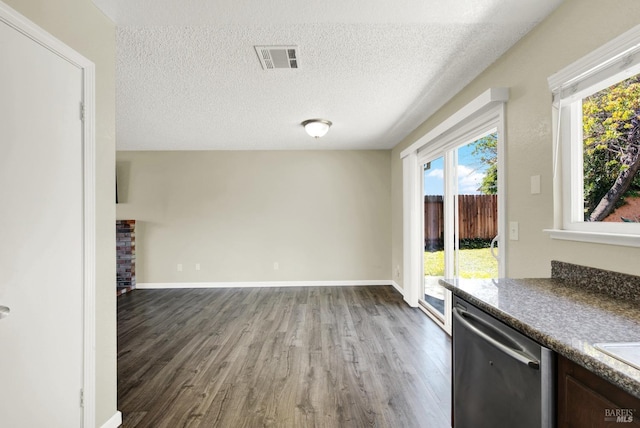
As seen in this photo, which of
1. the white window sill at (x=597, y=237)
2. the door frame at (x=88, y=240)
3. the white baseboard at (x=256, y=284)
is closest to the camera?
the white window sill at (x=597, y=237)

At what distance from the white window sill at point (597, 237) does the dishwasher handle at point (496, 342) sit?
2.26ft

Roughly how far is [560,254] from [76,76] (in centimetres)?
277

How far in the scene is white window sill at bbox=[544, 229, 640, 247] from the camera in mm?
1198

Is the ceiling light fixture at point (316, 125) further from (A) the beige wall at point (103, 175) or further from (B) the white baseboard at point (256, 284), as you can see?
(B) the white baseboard at point (256, 284)

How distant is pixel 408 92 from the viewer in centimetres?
285

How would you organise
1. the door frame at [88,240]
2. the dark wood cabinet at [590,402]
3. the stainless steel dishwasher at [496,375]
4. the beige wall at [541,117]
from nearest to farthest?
the dark wood cabinet at [590,402], the stainless steel dishwasher at [496,375], the beige wall at [541,117], the door frame at [88,240]

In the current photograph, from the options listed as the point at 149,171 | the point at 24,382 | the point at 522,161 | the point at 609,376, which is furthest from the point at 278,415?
the point at 149,171

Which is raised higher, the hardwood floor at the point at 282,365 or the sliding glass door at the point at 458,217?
the sliding glass door at the point at 458,217

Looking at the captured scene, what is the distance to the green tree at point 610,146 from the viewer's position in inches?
50.6

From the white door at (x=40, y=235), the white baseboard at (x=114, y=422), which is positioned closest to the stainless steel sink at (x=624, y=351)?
the white door at (x=40, y=235)

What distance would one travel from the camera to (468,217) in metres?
2.95

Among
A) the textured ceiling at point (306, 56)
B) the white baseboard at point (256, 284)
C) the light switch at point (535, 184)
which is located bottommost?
the white baseboard at point (256, 284)

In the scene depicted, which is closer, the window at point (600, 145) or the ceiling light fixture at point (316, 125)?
the window at point (600, 145)

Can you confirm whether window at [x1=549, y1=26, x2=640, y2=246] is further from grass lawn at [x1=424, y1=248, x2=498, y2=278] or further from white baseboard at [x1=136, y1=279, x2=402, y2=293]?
white baseboard at [x1=136, y1=279, x2=402, y2=293]
